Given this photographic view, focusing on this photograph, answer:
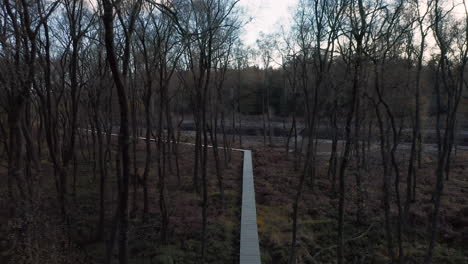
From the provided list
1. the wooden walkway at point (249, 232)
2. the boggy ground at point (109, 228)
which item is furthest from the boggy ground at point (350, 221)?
the boggy ground at point (109, 228)

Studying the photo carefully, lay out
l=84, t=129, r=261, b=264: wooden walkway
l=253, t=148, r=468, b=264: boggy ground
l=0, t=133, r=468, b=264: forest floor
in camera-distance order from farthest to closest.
A: 1. l=253, t=148, r=468, b=264: boggy ground
2. l=84, t=129, r=261, b=264: wooden walkway
3. l=0, t=133, r=468, b=264: forest floor

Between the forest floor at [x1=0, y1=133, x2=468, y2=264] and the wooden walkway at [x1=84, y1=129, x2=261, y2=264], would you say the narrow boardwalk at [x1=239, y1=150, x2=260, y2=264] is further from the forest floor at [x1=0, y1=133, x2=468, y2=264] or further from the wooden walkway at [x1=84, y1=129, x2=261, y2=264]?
the forest floor at [x1=0, y1=133, x2=468, y2=264]

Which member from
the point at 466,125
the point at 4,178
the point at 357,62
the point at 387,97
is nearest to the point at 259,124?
the point at 466,125

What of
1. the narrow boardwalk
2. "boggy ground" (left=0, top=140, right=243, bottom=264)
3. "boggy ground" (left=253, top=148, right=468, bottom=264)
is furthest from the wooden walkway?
"boggy ground" (left=253, top=148, right=468, bottom=264)

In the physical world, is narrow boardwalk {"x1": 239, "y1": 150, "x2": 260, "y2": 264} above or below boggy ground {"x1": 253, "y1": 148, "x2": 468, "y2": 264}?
above

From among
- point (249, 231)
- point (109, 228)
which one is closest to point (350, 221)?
point (249, 231)

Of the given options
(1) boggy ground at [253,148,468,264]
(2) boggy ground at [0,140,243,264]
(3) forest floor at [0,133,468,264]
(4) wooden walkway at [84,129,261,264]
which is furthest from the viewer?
(1) boggy ground at [253,148,468,264]

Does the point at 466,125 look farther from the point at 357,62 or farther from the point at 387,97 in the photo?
the point at 357,62
